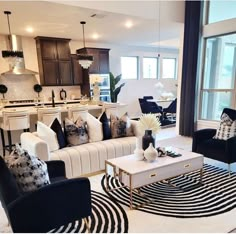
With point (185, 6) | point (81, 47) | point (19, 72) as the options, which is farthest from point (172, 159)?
point (81, 47)

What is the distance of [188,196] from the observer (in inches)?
104

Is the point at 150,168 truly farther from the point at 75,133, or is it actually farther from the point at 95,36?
the point at 95,36

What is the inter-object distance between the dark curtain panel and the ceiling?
27 cm

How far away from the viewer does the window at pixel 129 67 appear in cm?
848

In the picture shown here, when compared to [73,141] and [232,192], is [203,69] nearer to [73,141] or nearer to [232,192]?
[232,192]

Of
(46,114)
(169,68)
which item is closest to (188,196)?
(46,114)

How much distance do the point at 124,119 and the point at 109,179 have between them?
1122 millimetres

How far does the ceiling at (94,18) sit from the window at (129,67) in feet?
6.51

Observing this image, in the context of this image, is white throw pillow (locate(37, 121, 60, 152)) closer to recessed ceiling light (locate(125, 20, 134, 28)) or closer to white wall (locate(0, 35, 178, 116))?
recessed ceiling light (locate(125, 20, 134, 28))

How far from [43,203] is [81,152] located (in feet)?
4.73

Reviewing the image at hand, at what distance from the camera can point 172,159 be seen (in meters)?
2.70

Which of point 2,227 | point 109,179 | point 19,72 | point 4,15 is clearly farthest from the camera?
point 19,72

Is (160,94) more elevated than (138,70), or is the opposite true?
(138,70)

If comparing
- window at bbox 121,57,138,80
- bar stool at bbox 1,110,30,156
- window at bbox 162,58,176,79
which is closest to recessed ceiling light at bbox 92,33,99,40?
window at bbox 121,57,138,80
